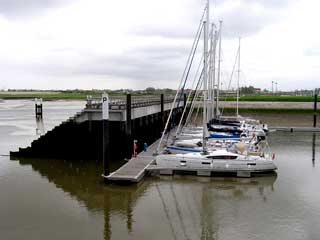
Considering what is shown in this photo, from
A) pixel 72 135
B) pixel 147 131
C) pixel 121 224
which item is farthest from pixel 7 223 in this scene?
pixel 147 131

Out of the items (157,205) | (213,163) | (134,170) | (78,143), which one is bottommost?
(157,205)

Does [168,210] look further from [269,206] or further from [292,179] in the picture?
[292,179]

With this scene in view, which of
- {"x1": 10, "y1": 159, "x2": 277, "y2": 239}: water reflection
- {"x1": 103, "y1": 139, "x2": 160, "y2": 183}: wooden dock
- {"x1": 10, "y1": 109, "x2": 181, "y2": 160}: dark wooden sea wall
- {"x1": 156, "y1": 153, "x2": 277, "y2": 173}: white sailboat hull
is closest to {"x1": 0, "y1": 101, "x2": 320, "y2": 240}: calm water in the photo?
{"x1": 10, "y1": 159, "x2": 277, "y2": 239}: water reflection

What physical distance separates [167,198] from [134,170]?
4.33 meters

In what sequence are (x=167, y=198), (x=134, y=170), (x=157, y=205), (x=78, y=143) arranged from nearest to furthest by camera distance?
(x=157, y=205) < (x=167, y=198) < (x=134, y=170) < (x=78, y=143)

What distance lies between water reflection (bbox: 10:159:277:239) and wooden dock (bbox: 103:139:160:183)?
501 millimetres

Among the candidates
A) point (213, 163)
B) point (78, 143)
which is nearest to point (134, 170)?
point (213, 163)

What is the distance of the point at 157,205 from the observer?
17.8 m

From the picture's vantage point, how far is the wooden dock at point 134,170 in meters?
20.9

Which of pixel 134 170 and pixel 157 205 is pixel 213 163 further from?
pixel 157 205

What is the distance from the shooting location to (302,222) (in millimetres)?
15430

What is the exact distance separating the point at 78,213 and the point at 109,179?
4566 mm

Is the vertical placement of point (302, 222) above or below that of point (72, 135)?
below

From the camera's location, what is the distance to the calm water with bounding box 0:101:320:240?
14477 millimetres
